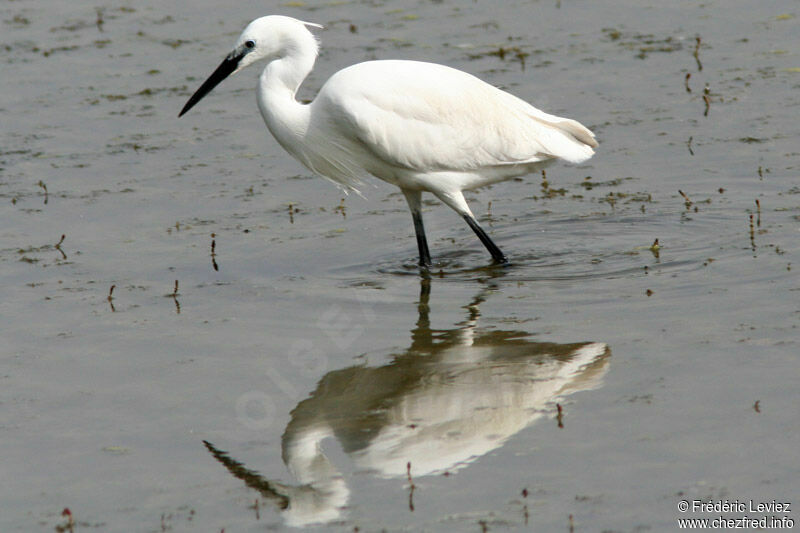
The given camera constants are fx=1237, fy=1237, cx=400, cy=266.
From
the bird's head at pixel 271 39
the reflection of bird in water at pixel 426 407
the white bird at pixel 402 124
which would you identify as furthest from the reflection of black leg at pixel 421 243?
the bird's head at pixel 271 39

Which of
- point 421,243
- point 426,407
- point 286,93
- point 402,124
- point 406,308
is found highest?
point 286,93

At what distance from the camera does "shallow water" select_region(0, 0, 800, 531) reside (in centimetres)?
461

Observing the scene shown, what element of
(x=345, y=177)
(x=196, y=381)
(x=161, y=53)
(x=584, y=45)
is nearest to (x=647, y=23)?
(x=584, y=45)

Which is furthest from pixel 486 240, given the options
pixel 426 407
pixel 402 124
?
pixel 426 407

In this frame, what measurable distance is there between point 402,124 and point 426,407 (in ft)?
7.35

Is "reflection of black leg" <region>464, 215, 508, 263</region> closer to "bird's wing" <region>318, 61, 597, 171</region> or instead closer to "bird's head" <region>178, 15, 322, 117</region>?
"bird's wing" <region>318, 61, 597, 171</region>

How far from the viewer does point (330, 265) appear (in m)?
7.54

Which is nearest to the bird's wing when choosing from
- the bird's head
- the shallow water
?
the bird's head

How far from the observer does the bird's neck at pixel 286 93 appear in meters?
7.06

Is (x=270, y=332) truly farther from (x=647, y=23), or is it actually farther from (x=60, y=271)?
(x=647, y=23)

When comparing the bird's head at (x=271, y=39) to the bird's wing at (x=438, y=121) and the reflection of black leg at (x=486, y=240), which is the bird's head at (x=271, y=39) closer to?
the bird's wing at (x=438, y=121)

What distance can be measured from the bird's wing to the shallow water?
670mm

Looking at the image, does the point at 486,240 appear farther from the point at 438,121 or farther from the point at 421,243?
the point at 438,121

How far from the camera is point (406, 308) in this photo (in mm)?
6758
